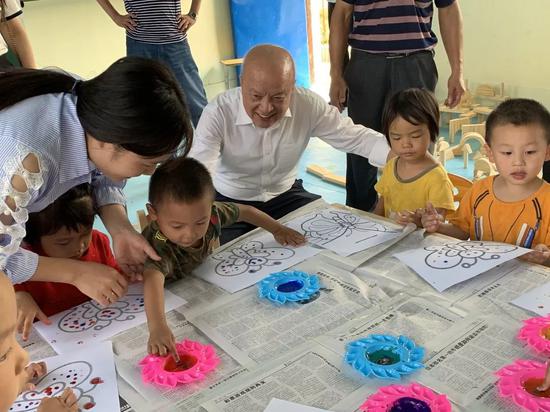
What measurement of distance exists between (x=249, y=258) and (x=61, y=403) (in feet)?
1.96

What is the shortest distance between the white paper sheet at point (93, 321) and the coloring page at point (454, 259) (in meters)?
0.52

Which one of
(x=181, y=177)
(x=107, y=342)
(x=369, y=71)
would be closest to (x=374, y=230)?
(x=181, y=177)

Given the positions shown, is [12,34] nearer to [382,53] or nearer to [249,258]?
[382,53]

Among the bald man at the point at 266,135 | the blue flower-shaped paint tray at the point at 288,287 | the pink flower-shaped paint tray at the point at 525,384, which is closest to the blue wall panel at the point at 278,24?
the bald man at the point at 266,135

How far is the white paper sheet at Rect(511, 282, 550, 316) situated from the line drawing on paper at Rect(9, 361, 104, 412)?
78 cm

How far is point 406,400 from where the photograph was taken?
812 millimetres

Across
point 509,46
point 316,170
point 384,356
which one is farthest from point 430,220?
point 509,46

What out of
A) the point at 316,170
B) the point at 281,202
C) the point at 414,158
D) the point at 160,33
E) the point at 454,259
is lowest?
the point at 316,170

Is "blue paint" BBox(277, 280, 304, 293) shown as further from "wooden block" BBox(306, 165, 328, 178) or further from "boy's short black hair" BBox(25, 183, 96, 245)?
"wooden block" BBox(306, 165, 328, 178)

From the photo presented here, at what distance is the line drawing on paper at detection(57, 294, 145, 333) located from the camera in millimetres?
1130

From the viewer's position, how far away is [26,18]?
3.90 meters

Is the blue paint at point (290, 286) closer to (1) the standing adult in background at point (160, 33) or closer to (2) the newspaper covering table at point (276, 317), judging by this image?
(2) the newspaper covering table at point (276, 317)

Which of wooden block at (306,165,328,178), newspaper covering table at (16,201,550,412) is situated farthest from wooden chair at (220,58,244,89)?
newspaper covering table at (16,201,550,412)

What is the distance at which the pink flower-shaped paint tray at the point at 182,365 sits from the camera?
914 millimetres
